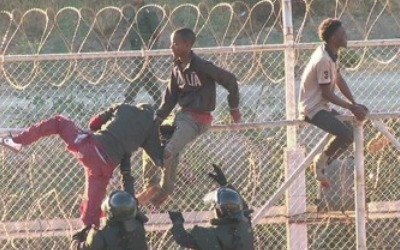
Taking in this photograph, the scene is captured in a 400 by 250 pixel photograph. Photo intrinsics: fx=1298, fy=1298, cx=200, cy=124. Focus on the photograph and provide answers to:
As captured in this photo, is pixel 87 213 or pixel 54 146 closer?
pixel 87 213

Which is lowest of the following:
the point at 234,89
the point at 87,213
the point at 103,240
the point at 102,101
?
the point at 103,240

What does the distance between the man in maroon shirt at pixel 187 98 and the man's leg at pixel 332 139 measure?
2.02ft

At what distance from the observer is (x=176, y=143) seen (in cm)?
948

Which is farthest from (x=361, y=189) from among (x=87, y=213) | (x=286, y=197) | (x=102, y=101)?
(x=102, y=101)

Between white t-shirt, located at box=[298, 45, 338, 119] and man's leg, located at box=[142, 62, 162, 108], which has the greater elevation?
man's leg, located at box=[142, 62, 162, 108]

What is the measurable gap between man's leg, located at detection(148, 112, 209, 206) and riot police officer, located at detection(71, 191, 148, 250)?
4.67ft

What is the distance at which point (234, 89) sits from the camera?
30.8ft

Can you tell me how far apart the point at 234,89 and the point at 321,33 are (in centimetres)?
81

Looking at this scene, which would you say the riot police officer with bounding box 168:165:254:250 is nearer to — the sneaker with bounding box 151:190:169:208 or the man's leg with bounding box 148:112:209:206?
the man's leg with bounding box 148:112:209:206

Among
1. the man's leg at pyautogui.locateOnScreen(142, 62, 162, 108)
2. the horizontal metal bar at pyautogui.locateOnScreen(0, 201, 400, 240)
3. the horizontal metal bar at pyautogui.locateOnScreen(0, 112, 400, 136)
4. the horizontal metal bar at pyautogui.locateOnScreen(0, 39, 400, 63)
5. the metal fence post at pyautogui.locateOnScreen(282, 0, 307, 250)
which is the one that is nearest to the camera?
the horizontal metal bar at pyautogui.locateOnScreen(0, 112, 400, 136)

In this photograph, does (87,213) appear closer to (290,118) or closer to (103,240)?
(103,240)

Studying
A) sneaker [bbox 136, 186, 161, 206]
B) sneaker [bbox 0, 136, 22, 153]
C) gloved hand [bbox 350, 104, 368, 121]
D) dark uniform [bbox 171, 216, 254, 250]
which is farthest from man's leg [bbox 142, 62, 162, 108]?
dark uniform [bbox 171, 216, 254, 250]

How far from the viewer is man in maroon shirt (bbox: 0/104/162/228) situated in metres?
8.88

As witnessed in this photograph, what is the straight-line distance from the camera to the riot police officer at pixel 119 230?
780 centimetres
